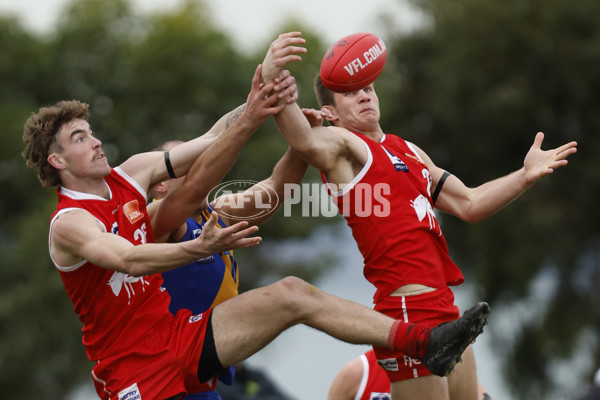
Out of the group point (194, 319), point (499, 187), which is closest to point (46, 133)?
point (194, 319)

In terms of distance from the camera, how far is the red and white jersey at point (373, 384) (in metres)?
8.17

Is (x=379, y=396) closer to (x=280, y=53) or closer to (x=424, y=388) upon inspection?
(x=424, y=388)

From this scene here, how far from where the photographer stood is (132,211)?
6660 mm

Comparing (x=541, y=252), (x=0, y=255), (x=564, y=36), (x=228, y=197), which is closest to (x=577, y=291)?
(x=541, y=252)

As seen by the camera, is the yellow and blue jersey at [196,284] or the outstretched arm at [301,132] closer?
the outstretched arm at [301,132]

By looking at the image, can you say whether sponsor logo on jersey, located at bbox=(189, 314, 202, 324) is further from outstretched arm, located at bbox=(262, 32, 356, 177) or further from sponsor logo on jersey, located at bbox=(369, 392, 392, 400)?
sponsor logo on jersey, located at bbox=(369, 392, 392, 400)

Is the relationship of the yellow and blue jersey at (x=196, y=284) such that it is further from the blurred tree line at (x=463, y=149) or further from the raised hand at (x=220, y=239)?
the blurred tree line at (x=463, y=149)

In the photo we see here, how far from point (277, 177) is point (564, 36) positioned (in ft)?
52.5

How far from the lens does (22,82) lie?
2522 cm

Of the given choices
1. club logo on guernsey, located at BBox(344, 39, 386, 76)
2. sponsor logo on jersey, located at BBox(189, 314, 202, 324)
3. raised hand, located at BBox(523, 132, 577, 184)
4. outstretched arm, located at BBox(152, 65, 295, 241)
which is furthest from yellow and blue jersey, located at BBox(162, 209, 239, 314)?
raised hand, located at BBox(523, 132, 577, 184)

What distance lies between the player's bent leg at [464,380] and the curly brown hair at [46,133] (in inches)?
120

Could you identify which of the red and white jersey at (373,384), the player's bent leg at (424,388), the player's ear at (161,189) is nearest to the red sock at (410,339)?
the player's bent leg at (424,388)

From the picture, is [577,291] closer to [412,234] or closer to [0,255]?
[0,255]

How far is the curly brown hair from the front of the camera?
6641mm
